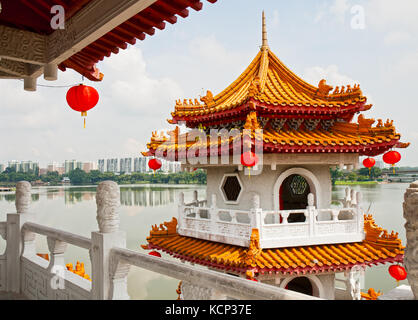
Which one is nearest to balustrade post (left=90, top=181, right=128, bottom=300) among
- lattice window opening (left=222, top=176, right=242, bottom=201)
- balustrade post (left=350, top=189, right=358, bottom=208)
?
lattice window opening (left=222, top=176, right=242, bottom=201)

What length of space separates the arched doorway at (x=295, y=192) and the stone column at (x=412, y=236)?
6056mm

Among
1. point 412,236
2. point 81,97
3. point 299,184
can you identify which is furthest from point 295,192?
point 412,236

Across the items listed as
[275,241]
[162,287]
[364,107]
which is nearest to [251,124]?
[275,241]

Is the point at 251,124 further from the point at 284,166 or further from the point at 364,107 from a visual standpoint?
the point at 364,107

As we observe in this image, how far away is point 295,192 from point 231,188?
1694mm

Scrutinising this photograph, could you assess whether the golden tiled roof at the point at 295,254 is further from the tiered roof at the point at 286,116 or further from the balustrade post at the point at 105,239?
the balustrade post at the point at 105,239

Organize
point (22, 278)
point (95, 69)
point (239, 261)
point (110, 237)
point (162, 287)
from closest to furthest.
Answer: point (110, 237) → point (95, 69) → point (22, 278) → point (239, 261) → point (162, 287)

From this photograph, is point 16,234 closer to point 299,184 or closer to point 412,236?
point 412,236

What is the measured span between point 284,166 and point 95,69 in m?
4.38

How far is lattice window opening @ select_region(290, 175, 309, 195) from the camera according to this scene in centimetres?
821

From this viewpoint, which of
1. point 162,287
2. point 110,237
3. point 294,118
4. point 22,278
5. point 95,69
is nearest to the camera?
point 110,237

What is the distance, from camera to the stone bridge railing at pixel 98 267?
2266 mm

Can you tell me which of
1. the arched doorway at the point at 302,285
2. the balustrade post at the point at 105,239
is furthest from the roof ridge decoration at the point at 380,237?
the balustrade post at the point at 105,239

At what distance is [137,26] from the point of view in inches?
135
